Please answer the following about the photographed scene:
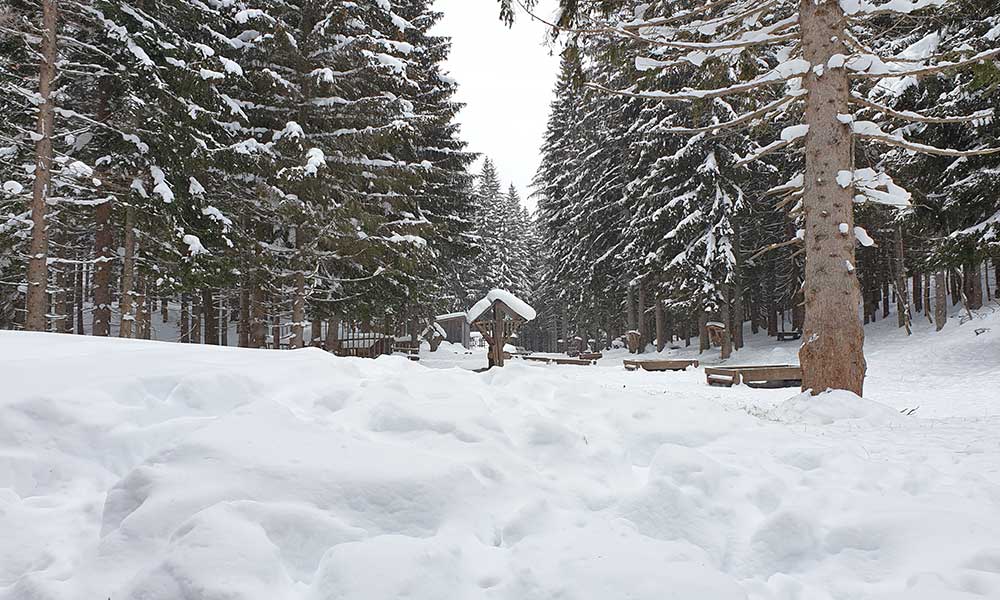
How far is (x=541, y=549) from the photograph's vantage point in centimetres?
248

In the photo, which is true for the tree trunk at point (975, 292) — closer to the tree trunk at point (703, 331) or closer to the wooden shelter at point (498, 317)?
the tree trunk at point (703, 331)

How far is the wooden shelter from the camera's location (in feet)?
56.0

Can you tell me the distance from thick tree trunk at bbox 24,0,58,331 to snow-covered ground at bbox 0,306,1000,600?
21.7 feet

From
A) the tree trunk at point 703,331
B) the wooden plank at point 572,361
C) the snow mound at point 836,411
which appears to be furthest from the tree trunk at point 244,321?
the tree trunk at point 703,331

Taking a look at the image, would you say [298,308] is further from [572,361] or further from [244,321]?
[572,361]

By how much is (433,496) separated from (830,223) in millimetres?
6390

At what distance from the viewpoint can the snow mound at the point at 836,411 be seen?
5.39 meters

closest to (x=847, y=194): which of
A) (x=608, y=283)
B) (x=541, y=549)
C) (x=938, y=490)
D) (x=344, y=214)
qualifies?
(x=938, y=490)

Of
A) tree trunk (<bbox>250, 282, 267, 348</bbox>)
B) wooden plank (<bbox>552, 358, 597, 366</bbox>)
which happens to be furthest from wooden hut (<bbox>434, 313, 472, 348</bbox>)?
tree trunk (<bbox>250, 282, 267, 348</bbox>)

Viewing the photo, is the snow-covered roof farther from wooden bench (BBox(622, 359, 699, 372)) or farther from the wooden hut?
the wooden hut

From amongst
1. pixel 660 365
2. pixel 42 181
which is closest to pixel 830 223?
pixel 660 365

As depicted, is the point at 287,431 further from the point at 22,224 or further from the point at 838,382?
the point at 22,224

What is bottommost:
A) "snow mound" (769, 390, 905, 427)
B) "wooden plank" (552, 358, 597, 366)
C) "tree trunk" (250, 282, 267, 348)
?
"wooden plank" (552, 358, 597, 366)

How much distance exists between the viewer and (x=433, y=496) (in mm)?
2740
